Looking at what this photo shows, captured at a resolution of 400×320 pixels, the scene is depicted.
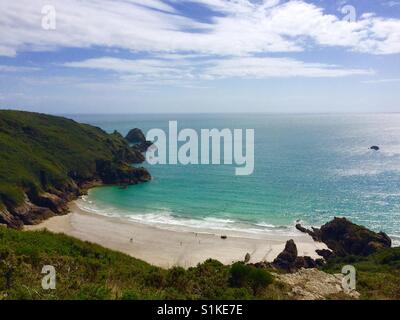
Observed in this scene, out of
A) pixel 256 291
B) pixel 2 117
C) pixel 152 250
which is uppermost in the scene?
pixel 2 117

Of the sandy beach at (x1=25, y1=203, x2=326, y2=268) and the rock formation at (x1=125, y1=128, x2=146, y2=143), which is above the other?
the rock formation at (x1=125, y1=128, x2=146, y2=143)

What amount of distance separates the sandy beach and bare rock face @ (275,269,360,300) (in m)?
26.9

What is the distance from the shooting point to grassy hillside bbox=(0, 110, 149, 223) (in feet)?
245

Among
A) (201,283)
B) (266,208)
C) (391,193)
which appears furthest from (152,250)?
(391,193)

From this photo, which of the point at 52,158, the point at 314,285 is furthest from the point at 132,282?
the point at 52,158

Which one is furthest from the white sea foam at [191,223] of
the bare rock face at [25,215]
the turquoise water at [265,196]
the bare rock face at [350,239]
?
the bare rock face at [25,215]

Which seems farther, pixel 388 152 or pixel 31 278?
pixel 388 152

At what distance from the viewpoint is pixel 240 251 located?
5031 cm

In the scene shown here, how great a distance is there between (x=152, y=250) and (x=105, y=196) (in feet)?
119

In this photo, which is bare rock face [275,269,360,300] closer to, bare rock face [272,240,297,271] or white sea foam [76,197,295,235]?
bare rock face [272,240,297,271]

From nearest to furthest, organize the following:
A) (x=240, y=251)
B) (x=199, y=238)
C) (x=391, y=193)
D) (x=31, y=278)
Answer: (x=31, y=278) < (x=240, y=251) < (x=199, y=238) < (x=391, y=193)

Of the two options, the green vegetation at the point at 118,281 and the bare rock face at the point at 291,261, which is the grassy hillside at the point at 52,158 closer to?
the bare rock face at the point at 291,261

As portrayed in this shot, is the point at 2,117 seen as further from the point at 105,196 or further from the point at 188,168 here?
the point at 188,168

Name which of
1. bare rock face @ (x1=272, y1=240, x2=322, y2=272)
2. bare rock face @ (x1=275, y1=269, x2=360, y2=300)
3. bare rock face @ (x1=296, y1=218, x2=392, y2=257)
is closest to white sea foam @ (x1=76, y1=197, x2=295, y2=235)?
bare rock face @ (x1=296, y1=218, x2=392, y2=257)
